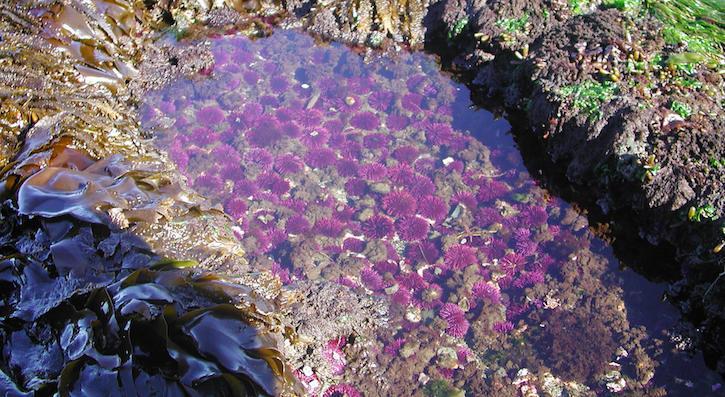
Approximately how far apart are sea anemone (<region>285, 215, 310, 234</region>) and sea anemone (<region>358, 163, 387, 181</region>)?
687mm

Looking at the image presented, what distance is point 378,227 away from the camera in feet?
13.9

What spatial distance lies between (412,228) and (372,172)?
27.8 inches

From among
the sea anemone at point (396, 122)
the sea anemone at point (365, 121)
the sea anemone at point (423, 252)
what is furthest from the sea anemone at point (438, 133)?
the sea anemone at point (423, 252)

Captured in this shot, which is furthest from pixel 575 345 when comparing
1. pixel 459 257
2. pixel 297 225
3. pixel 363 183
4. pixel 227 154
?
pixel 227 154

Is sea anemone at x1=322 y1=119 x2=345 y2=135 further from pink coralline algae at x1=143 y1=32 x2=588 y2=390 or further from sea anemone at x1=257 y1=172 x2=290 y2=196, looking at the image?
sea anemone at x1=257 y1=172 x2=290 y2=196

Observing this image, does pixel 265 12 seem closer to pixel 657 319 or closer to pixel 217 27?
pixel 217 27

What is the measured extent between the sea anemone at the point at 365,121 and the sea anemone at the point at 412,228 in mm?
1196

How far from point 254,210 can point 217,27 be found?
9.45 feet

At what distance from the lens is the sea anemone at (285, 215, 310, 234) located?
4.26 meters

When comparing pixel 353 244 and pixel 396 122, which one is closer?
pixel 353 244

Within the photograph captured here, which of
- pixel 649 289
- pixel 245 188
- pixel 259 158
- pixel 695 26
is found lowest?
pixel 245 188

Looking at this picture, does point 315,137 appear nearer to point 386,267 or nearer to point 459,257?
point 386,267

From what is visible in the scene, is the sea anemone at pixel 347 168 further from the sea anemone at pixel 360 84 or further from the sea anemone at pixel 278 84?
the sea anemone at pixel 278 84

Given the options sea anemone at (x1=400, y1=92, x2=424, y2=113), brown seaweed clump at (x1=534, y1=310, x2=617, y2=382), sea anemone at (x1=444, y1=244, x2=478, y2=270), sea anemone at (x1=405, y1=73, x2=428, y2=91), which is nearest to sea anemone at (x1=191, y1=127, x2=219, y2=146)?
sea anemone at (x1=400, y1=92, x2=424, y2=113)
